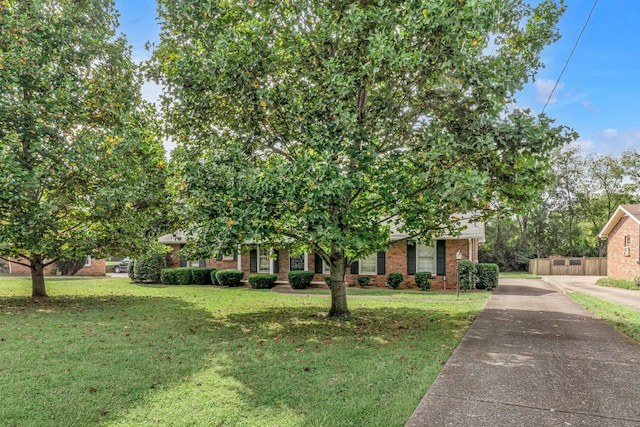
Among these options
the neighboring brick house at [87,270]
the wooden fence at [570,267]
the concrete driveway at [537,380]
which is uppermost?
the concrete driveway at [537,380]

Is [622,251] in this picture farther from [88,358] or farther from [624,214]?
[88,358]

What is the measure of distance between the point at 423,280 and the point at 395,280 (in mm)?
1227

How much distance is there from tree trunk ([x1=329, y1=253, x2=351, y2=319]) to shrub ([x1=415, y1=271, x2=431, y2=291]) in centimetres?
837

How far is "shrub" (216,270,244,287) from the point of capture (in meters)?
19.0

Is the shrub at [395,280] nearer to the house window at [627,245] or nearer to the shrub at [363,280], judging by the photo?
the shrub at [363,280]

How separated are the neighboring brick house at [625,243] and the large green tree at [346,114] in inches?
681

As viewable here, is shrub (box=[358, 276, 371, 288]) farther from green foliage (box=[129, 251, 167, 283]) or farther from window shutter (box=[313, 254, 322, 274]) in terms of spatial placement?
green foliage (box=[129, 251, 167, 283])

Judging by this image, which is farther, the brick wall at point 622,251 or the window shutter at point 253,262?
the brick wall at point 622,251

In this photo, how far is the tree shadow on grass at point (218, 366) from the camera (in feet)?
13.1

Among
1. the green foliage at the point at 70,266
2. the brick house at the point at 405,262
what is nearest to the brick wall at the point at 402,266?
the brick house at the point at 405,262

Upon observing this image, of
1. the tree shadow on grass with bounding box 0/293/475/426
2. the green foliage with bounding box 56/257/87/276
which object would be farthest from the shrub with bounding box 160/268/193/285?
the green foliage with bounding box 56/257/87/276

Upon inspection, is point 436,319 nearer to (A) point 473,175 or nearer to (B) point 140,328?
(A) point 473,175

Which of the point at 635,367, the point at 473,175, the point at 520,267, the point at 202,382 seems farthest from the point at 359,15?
the point at 520,267

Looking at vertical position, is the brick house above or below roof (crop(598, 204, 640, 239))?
below
